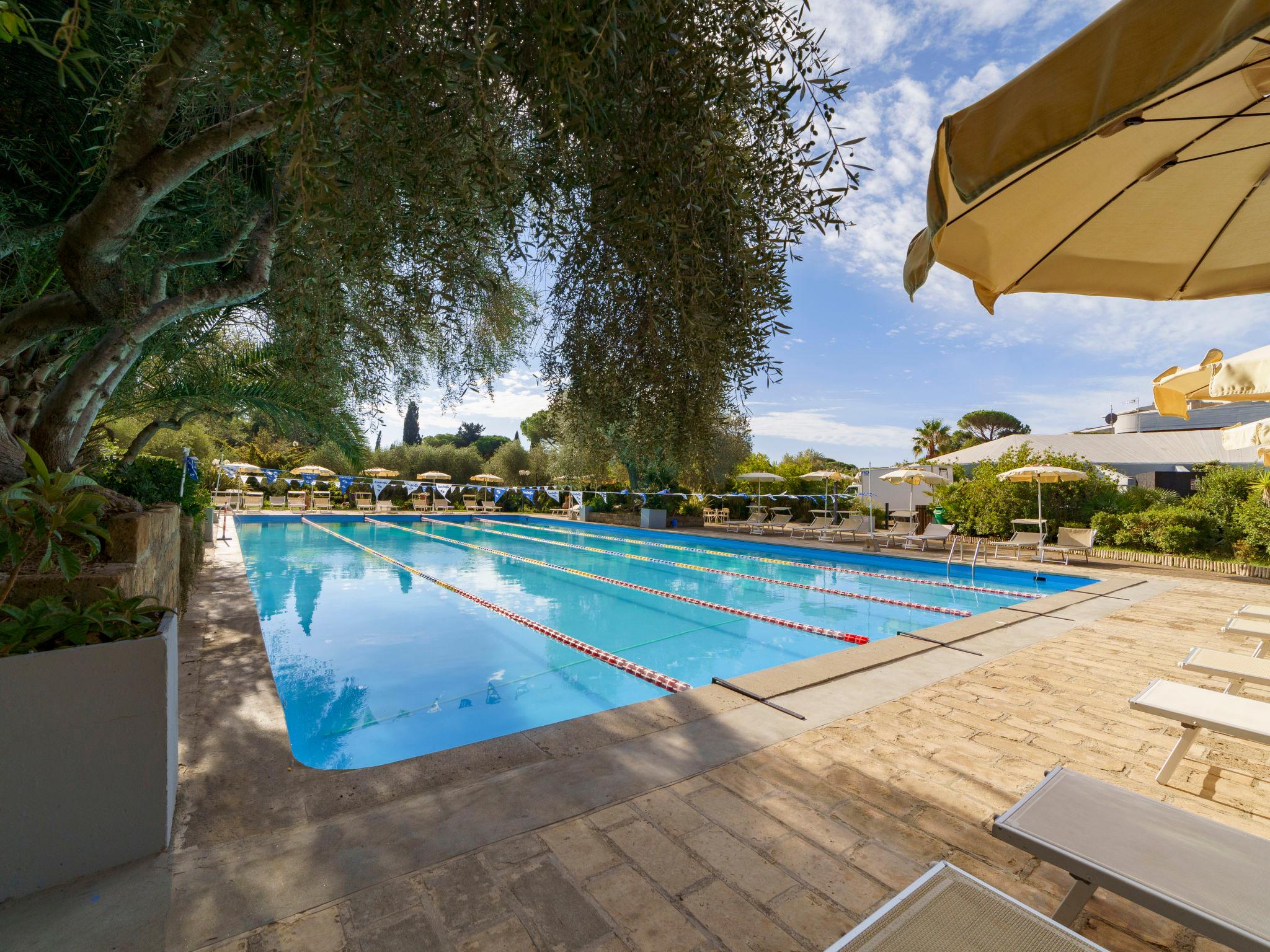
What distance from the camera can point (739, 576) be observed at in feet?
36.8

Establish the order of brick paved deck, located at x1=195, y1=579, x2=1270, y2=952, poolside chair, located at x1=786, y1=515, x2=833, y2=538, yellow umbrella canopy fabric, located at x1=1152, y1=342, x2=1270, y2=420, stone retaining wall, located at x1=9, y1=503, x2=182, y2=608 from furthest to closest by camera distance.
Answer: poolside chair, located at x1=786, y1=515, x2=833, y2=538 < yellow umbrella canopy fabric, located at x1=1152, y1=342, x2=1270, y2=420 < stone retaining wall, located at x1=9, y1=503, x2=182, y2=608 < brick paved deck, located at x1=195, y1=579, x2=1270, y2=952

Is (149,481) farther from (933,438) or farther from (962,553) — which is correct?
(933,438)

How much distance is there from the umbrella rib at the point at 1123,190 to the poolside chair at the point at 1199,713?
211 centimetres

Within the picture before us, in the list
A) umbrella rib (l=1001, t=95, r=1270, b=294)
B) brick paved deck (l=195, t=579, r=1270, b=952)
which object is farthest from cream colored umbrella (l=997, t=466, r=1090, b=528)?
umbrella rib (l=1001, t=95, r=1270, b=294)

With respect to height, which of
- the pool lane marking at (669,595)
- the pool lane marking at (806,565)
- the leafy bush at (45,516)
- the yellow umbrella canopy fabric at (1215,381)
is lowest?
the pool lane marking at (669,595)

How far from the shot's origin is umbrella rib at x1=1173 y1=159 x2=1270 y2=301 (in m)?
2.19

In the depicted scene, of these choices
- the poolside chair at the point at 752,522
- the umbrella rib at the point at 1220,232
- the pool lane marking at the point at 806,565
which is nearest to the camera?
the umbrella rib at the point at 1220,232

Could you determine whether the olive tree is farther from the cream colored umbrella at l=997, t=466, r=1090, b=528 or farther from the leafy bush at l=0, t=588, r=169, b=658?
the cream colored umbrella at l=997, t=466, r=1090, b=528

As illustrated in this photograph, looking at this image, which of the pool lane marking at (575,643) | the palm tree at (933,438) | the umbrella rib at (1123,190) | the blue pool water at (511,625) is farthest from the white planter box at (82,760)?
the palm tree at (933,438)

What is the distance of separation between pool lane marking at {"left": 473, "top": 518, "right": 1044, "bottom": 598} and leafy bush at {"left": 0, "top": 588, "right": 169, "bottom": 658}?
31.0 feet

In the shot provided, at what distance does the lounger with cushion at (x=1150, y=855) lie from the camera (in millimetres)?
1419

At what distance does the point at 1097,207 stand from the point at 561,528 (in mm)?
19455

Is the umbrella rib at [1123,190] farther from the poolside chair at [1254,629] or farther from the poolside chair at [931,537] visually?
the poolside chair at [931,537]

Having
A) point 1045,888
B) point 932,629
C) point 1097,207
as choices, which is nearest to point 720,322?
point 1097,207
